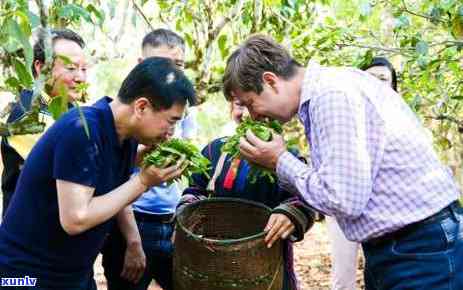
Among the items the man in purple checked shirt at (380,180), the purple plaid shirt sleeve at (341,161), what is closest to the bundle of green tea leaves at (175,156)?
the man in purple checked shirt at (380,180)

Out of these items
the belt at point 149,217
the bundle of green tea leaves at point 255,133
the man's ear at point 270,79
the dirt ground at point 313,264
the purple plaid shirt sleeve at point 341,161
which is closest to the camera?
the purple plaid shirt sleeve at point 341,161

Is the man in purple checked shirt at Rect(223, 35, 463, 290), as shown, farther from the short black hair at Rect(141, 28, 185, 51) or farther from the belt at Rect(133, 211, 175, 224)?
the short black hair at Rect(141, 28, 185, 51)

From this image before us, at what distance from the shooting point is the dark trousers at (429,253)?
1841mm

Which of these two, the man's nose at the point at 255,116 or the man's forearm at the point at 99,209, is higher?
the man's nose at the point at 255,116

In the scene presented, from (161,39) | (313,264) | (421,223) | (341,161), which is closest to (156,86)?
(341,161)

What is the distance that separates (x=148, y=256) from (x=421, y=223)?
1.64 metres

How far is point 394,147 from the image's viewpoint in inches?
71.9

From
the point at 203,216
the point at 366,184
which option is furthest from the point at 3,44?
the point at 203,216

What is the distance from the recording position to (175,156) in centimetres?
227

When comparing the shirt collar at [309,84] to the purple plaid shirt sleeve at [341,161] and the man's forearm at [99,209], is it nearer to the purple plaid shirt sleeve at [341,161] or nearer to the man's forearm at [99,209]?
the purple plaid shirt sleeve at [341,161]

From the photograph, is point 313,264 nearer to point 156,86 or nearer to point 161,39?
point 161,39

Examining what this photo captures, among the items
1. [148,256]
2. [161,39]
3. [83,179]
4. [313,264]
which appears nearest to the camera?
[83,179]

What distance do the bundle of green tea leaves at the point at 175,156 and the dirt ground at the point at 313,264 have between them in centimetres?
322

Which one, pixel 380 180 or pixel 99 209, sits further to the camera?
pixel 99 209
